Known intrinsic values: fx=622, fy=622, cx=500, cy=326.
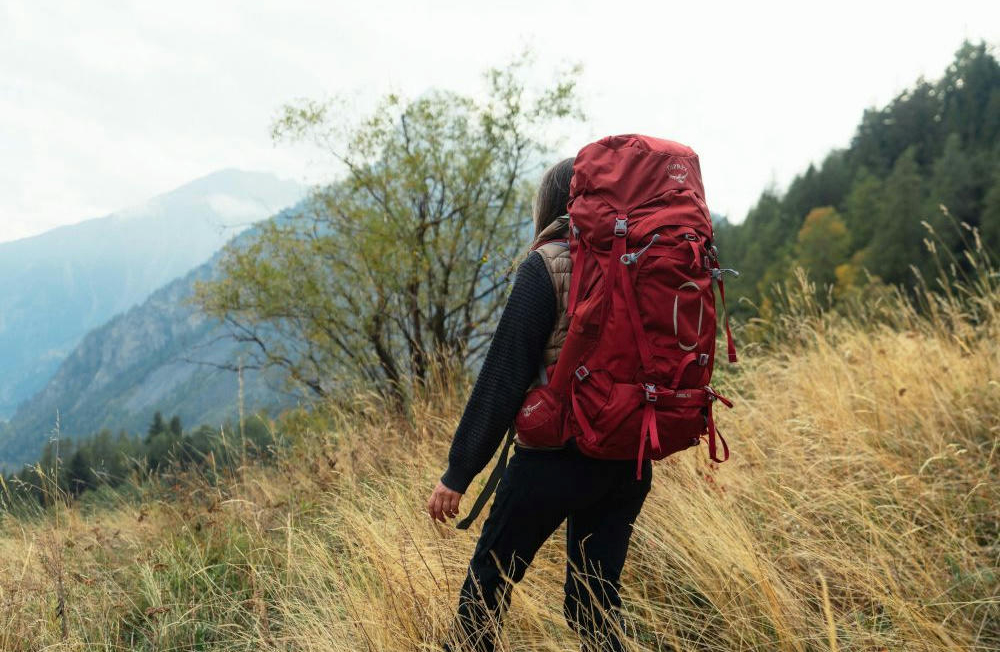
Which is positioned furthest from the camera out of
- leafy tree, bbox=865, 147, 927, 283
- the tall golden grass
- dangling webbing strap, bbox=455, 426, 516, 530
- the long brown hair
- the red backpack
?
leafy tree, bbox=865, 147, 927, 283

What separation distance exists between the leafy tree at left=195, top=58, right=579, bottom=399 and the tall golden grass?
5044mm

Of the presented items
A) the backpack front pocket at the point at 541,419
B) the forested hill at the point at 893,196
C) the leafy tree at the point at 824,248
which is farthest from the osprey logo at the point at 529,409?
the leafy tree at the point at 824,248

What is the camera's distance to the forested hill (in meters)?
45.1

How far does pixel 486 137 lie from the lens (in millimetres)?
10055

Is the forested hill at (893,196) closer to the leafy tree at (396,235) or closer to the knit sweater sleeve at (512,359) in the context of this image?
the leafy tree at (396,235)

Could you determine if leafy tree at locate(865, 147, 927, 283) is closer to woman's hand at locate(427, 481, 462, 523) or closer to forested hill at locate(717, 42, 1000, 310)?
forested hill at locate(717, 42, 1000, 310)

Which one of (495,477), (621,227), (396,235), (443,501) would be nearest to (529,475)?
(495,477)

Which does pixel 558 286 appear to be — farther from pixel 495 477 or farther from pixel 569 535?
pixel 569 535

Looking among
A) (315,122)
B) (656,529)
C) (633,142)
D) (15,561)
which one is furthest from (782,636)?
(315,122)

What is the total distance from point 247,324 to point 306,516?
7203mm

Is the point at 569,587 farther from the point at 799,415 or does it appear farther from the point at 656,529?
the point at 799,415

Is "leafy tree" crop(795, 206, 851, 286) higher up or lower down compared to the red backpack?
lower down

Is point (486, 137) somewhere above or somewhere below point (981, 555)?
above

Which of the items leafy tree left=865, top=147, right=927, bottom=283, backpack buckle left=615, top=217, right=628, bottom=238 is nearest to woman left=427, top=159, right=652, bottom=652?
backpack buckle left=615, top=217, right=628, bottom=238
